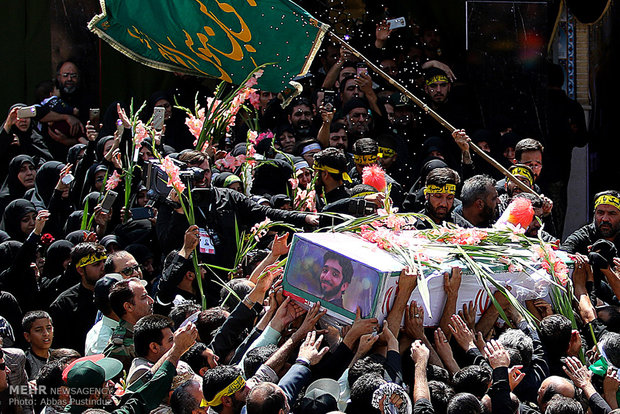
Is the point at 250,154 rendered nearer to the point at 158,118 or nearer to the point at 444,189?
the point at 158,118

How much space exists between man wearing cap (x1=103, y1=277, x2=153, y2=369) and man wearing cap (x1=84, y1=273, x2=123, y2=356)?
11cm

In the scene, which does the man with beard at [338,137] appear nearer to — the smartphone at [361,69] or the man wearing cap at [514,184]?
the smartphone at [361,69]

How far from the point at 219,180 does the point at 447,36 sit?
14.0 feet

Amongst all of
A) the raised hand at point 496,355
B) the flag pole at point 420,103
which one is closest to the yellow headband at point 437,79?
the flag pole at point 420,103

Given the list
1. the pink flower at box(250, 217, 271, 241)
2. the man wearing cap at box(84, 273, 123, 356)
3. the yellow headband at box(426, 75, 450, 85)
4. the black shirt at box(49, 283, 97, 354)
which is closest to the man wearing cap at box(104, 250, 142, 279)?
the man wearing cap at box(84, 273, 123, 356)

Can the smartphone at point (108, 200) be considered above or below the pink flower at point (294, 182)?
below

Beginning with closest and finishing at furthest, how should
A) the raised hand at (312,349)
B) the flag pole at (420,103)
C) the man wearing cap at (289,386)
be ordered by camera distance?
the man wearing cap at (289,386), the raised hand at (312,349), the flag pole at (420,103)

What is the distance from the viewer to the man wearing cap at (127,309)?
19.6 feet

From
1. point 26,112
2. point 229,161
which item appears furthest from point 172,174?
point 26,112

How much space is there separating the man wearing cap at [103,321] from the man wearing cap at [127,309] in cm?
11

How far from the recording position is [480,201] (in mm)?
6758

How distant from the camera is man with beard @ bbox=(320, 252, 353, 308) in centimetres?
528

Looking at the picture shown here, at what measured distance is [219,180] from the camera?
7688 millimetres

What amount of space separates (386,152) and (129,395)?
418 centimetres
